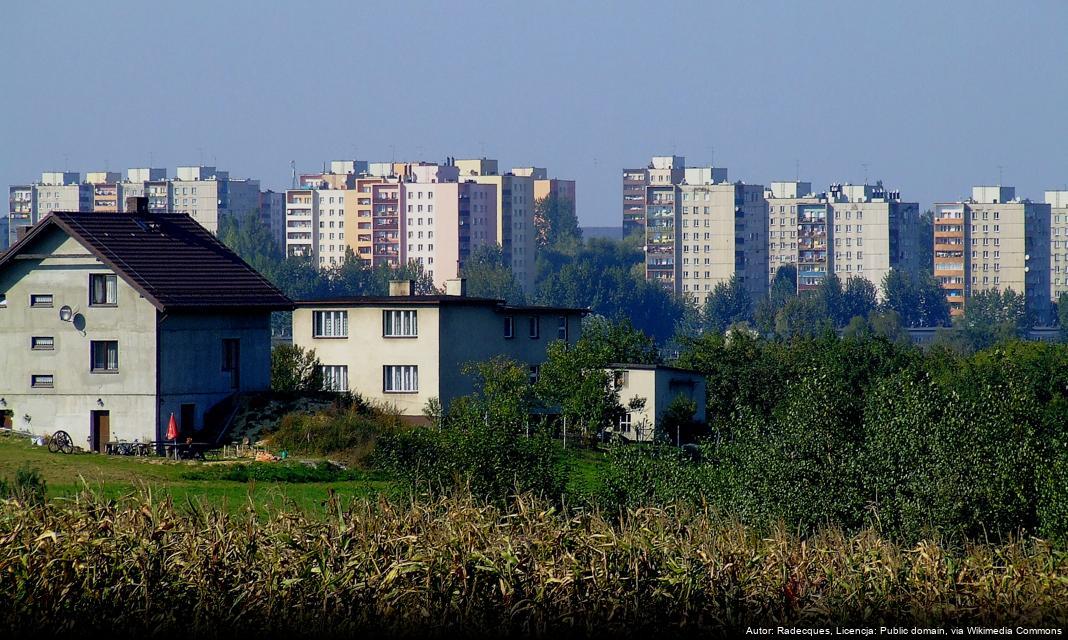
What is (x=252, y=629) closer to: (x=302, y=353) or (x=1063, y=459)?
(x=1063, y=459)

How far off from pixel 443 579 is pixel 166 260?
2836 centimetres

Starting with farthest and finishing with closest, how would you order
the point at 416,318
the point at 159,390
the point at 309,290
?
the point at 309,290 < the point at 416,318 < the point at 159,390

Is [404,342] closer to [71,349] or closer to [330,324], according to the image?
[330,324]

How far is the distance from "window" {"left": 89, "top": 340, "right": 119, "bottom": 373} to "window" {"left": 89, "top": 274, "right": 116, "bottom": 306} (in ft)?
4.05

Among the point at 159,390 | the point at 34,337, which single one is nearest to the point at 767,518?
the point at 159,390

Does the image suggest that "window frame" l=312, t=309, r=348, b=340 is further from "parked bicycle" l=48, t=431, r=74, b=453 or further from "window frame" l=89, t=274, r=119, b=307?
"parked bicycle" l=48, t=431, r=74, b=453

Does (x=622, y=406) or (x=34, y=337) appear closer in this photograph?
(x=34, y=337)

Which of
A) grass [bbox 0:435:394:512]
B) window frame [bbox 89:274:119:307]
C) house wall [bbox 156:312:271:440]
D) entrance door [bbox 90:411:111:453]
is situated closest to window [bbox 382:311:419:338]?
house wall [bbox 156:312:271:440]

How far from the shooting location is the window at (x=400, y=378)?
203 ft

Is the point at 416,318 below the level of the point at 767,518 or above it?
above

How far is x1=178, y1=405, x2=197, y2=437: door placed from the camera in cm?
5266

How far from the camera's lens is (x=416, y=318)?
61.9 meters

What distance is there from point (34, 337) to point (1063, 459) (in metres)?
31.2

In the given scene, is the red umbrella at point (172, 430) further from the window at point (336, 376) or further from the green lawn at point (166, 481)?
the window at point (336, 376)
